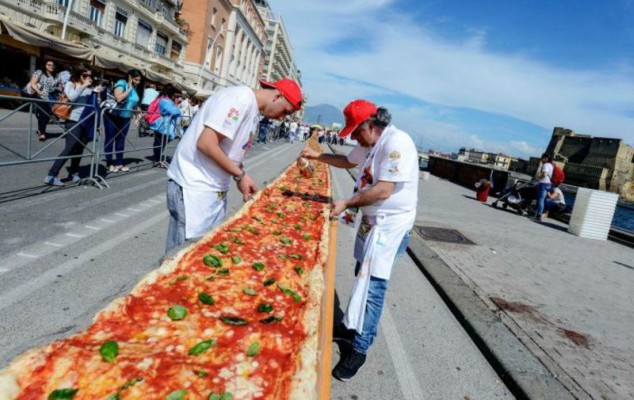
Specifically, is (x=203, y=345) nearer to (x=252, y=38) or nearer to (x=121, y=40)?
(x=121, y=40)

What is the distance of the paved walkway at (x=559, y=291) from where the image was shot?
13.4 feet

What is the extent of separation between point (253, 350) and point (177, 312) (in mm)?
583

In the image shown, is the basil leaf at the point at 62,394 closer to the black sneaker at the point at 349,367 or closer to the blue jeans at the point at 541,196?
the black sneaker at the point at 349,367

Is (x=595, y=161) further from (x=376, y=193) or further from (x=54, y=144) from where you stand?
(x=376, y=193)

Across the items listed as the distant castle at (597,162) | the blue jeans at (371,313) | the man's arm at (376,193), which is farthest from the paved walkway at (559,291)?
the distant castle at (597,162)

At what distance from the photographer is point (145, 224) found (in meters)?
6.59

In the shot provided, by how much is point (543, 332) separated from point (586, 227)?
990 cm

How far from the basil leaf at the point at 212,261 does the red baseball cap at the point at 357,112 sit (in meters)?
1.52

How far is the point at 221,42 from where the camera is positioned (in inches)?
2512

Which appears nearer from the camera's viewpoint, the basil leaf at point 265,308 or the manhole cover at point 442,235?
the basil leaf at point 265,308

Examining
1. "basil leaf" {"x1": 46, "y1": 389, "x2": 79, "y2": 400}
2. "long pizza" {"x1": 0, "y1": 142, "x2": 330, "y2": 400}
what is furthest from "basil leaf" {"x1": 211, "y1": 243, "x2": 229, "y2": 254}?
"basil leaf" {"x1": 46, "y1": 389, "x2": 79, "y2": 400}

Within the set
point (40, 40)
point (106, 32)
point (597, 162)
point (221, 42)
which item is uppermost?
point (221, 42)

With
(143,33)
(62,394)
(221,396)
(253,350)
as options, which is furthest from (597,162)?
(62,394)

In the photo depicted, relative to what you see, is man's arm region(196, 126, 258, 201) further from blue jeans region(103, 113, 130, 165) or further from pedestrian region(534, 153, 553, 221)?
pedestrian region(534, 153, 553, 221)
